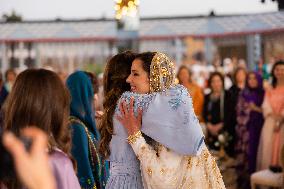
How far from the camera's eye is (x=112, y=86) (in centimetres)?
342

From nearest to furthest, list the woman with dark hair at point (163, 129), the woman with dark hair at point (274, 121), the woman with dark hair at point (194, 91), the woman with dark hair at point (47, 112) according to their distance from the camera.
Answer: the woman with dark hair at point (47, 112), the woman with dark hair at point (163, 129), the woman with dark hair at point (274, 121), the woman with dark hair at point (194, 91)

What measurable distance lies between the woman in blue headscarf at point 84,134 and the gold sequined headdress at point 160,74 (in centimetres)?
59

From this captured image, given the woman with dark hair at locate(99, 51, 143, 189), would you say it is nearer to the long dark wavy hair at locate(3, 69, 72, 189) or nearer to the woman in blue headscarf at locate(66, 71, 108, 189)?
the woman in blue headscarf at locate(66, 71, 108, 189)

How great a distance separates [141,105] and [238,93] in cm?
554

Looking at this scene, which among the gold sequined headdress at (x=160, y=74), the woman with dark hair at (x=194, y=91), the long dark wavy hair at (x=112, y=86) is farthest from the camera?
the woman with dark hair at (x=194, y=91)

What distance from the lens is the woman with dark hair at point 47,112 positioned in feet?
6.71

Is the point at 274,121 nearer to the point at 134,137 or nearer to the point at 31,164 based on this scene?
the point at 134,137

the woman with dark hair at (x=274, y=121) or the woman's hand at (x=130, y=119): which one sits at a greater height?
the woman's hand at (x=130, y=119)

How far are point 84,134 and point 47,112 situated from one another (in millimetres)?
1551

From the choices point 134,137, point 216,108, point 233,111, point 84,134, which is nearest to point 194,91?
point 216,108

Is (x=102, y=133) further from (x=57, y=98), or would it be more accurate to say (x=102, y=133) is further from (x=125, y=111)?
(x=57, y=98)

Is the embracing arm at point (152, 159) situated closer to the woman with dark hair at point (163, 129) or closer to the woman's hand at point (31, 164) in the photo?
the woman with dark hair at point (163, 129)

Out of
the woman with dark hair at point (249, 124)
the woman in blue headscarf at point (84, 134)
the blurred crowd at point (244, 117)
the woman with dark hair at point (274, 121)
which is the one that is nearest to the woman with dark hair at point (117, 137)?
the woman in blue headscarf at point (84, 134)

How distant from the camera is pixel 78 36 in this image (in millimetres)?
13273
